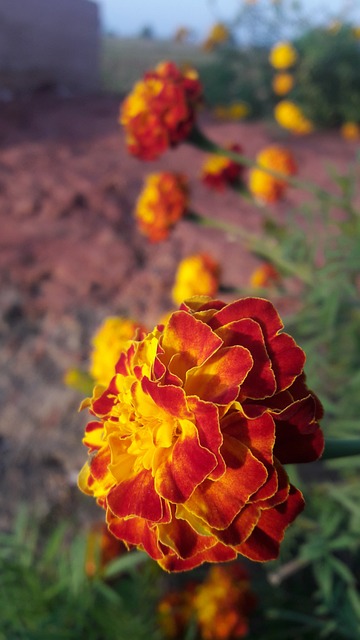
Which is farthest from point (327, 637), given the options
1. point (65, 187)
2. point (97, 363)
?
point (65, 187)

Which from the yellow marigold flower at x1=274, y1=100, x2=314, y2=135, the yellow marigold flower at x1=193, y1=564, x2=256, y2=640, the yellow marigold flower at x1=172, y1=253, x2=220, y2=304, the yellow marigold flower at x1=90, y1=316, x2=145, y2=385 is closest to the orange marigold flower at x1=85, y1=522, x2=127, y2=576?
the yellow marigold flower at x1=193, y1=564, x2=256, y2=640

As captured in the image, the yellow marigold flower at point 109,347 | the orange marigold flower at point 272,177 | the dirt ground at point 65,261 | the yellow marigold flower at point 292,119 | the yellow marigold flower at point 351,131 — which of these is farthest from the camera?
the yellow marigold flower at point 351,131

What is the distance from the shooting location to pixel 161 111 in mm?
1400

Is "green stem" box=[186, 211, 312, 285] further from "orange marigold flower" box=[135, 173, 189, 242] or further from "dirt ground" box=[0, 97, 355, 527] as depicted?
"dirt ground" box=[0, 97, 355, 527]

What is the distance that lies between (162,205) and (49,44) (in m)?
4.66

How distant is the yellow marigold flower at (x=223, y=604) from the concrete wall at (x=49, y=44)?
482cm

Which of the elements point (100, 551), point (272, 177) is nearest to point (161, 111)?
point (272, 177)

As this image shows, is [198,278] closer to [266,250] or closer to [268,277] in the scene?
[266,250]

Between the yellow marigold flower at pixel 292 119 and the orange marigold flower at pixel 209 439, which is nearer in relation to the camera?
the orange marigold flower at pixel 209 439

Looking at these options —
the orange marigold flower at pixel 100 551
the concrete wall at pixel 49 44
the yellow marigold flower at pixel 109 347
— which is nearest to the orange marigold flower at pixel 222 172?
the yellow marigold flower at pixel 109 347

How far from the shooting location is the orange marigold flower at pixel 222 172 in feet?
5.65

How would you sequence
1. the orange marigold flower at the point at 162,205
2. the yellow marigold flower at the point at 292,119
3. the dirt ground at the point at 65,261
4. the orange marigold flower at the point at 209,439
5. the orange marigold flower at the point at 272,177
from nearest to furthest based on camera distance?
the orange marigold flower at the point at 209,439 < the orange marigold flower at the point at 162,205 < the orange marigold flower at the point at 272,177 < the dirt ground at the point at 65,261 < the yellow marigold flower at the point at 292,119

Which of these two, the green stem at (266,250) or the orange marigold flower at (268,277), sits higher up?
the green stem at (266,250)

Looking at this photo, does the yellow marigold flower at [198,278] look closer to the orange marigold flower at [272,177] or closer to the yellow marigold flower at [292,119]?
the orange marigold flower at [272,177]
